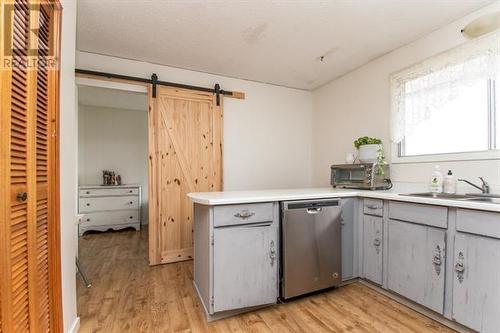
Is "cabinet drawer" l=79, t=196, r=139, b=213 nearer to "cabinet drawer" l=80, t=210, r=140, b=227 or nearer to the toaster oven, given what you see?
"cabinet drawer" l=80, t=210, r=140, b=227

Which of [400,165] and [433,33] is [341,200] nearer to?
[400,165]

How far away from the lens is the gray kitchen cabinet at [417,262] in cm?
165

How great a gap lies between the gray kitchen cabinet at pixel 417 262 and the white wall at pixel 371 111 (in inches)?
26.1

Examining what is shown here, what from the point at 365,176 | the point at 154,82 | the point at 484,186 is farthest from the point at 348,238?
the point at 154,82

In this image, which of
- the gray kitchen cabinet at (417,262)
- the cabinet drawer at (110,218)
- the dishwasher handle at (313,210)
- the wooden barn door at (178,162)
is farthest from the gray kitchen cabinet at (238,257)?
the cabinet drawer at (110,218)

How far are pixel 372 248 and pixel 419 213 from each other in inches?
22.4

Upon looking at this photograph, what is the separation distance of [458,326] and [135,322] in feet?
7.35

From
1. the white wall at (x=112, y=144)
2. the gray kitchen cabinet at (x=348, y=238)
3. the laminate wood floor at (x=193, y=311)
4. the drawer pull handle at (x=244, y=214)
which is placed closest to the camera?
the laminate wood floor at (x=193, y=311)

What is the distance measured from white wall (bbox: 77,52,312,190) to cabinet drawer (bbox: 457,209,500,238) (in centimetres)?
231

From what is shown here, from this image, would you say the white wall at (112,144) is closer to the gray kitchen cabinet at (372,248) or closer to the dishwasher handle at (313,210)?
the dishwasher handle at (313,210)

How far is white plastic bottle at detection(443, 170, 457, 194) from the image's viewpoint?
78.8 inches

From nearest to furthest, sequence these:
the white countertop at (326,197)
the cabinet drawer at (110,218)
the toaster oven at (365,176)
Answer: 1. the white countertop at (326,197)
2. the toaster oven at (365,176)
3. the cabinet drawer at (110,218)

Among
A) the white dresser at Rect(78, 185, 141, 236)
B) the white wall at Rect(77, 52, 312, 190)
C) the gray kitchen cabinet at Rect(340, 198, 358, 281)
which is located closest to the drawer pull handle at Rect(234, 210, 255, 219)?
the gray kitchen cabinet at Rect(340, 198, 358, 281)

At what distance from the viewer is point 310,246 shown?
2.01 meters
